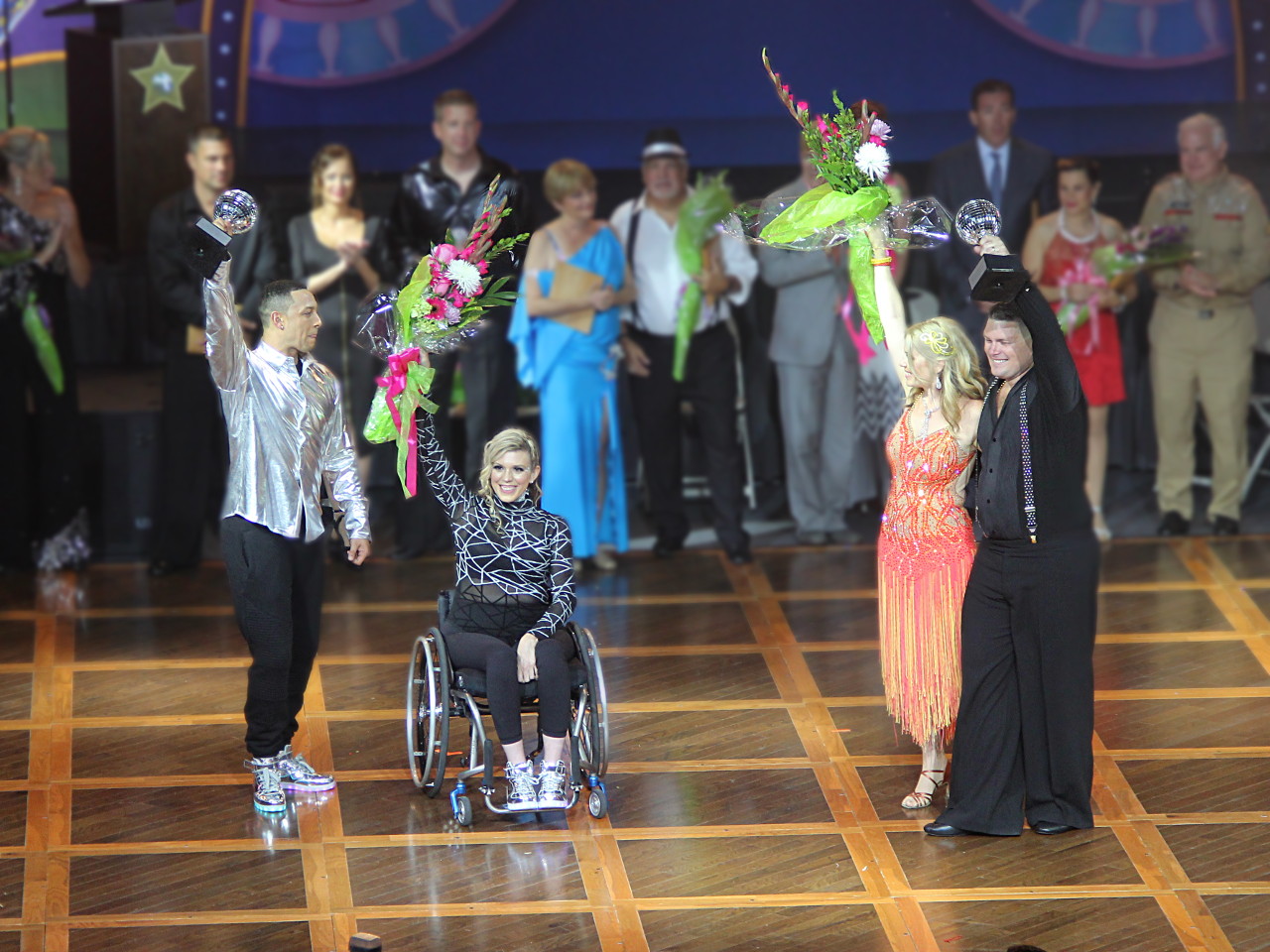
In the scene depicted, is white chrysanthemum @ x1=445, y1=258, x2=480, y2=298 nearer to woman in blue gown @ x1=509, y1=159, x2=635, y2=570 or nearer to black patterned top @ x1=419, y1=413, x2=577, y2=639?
black patterned top @ x1=419, y1=413, x2=577, y2=639

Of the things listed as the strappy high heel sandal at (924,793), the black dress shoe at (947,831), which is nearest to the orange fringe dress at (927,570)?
the strappy high heel sandal at (924,793)

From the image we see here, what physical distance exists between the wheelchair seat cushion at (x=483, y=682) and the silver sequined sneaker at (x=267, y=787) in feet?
2.02

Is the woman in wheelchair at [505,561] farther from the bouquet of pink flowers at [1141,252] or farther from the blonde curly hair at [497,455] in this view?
the bouquet of pink flowers at [1141,252]

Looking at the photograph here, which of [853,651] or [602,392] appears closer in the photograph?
[853,651]

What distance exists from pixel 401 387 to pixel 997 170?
4.21m

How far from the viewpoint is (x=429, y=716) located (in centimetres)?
488

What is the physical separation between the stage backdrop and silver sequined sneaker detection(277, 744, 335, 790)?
15.1ft

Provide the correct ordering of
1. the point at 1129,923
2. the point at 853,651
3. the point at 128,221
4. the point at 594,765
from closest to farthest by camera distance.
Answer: the point at 1129,923, the point at 594,765, the point at 853,651, the point at 128,221

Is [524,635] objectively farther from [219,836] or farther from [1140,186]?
[1140,186]

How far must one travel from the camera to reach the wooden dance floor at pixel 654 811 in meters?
4.29

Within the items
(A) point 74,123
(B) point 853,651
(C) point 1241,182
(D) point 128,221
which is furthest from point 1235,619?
(A) point 74,123

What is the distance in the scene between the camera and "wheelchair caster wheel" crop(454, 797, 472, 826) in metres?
4.89

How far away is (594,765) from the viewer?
504 centimetres

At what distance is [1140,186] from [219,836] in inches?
238
